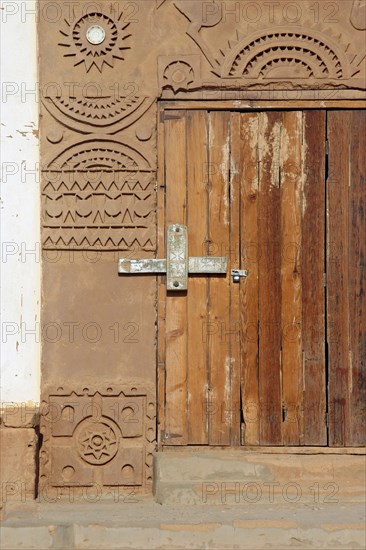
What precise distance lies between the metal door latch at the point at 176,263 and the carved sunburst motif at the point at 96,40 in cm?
108

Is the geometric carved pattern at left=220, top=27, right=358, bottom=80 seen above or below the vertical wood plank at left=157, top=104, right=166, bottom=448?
above

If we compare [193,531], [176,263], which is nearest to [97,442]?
[193,531]

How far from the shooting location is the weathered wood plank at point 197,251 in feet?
16.7

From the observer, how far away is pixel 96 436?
507 cm

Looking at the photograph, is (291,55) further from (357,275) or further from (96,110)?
(357,275)

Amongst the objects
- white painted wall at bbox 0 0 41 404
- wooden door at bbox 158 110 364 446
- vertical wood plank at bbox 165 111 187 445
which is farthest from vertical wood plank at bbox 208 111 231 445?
white painted wall at bbox 0 0 41 404

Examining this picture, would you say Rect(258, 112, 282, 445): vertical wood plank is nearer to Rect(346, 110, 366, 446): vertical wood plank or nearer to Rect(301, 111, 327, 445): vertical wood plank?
Rect(301, 111, 327, 445): vertical wood plank

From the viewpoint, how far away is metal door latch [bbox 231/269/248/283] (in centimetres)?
511

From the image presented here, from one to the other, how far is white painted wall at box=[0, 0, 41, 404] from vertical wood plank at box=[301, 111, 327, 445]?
1.58m

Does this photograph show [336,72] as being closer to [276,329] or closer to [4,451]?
[276,329]

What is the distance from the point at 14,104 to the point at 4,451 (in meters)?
2.02

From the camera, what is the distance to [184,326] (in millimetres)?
5105

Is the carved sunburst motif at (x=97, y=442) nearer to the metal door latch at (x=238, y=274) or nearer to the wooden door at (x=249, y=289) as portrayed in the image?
the wooden door at (x=249, y=289)

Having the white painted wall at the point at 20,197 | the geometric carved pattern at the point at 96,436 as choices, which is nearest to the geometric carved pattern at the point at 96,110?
the white painted wall at the point at 20,197
